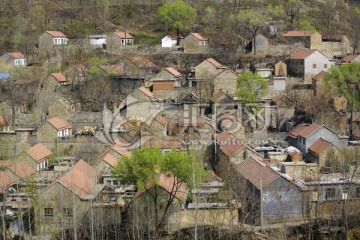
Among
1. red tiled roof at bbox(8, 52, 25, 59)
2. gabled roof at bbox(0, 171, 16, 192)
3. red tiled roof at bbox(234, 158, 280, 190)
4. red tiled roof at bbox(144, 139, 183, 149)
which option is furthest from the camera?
red tiled roof at bbox(8, 52, 25, 59)

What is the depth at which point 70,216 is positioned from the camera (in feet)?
52.2

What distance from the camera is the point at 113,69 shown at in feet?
96.4

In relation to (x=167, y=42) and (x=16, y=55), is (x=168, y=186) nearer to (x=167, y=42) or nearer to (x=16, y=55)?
(x=167, y=42)

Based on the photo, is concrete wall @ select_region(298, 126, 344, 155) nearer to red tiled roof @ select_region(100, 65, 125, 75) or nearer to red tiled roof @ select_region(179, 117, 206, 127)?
red tiled roof @ select_region(179, 117, 206, 127)

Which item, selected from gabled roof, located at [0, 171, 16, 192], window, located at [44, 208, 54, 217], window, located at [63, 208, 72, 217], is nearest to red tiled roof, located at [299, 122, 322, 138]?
window, located at [63, 208, 72, 217]

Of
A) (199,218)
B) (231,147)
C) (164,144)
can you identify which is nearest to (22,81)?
(164,144)

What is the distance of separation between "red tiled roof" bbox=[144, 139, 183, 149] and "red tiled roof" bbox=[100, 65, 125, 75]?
8.35 m

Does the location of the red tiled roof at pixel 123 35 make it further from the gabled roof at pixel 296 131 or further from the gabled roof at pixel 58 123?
the gabled roof at pixel 296 131

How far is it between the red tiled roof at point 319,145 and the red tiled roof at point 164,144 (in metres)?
4.78

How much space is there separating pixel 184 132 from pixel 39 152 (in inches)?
225

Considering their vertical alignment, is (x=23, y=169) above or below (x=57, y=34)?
below

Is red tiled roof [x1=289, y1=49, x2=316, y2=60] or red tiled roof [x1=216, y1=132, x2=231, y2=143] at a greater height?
red tiled roof [x1=289, y1=49, x2=316, y2=60]

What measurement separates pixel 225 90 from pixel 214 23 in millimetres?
10881

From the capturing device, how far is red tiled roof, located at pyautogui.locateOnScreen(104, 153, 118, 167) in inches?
725
